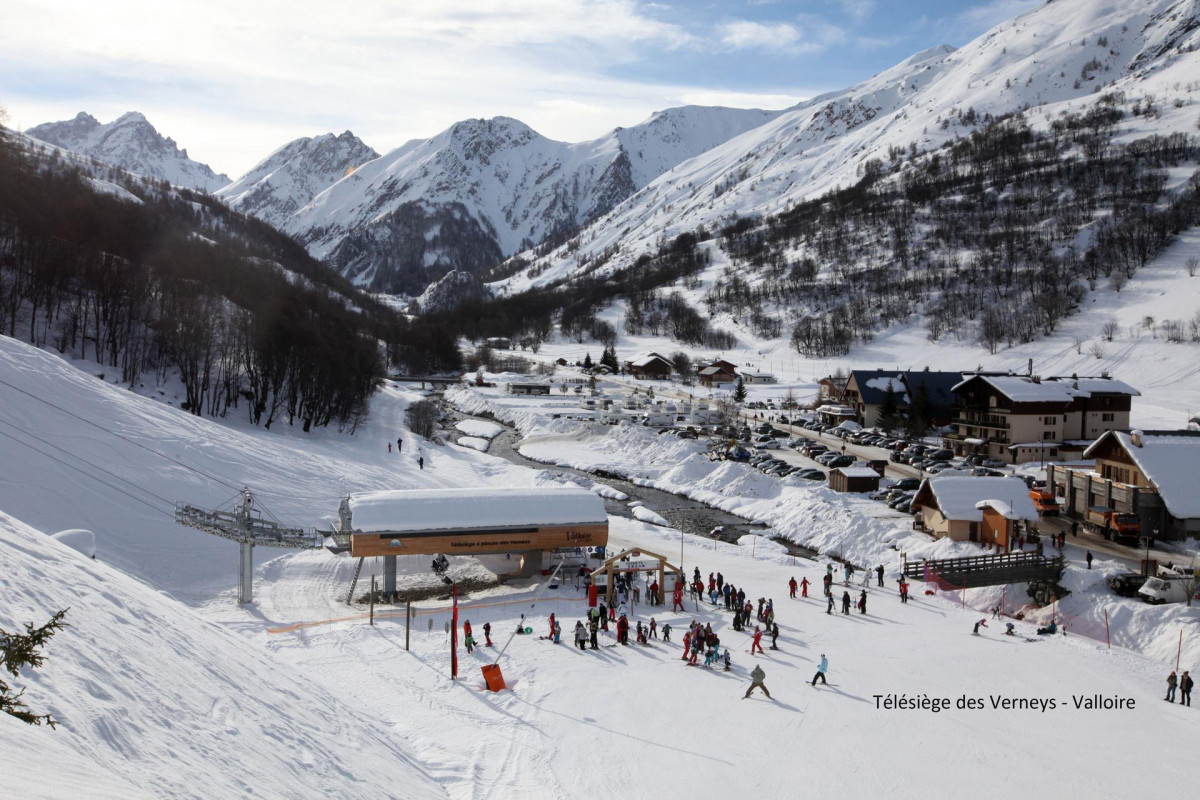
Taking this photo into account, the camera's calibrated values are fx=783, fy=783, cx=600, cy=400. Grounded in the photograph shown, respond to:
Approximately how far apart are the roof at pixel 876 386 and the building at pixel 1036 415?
35.1ft

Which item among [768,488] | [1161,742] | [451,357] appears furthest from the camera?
[451,357]

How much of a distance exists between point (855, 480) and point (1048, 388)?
19258 millimetres

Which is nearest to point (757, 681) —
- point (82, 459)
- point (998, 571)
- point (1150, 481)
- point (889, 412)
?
point (998, 571)

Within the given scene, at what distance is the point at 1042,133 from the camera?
178 meters

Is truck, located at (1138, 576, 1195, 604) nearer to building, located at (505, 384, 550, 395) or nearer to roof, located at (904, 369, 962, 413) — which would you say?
roof, located at (904, 369, 962, 413)

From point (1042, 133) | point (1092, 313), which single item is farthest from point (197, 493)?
point (1042, 133)

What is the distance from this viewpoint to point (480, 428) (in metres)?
75.4

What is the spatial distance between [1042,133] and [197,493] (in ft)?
646

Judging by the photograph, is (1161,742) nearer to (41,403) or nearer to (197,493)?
(197,493)

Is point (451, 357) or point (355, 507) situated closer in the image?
point (355, 507)

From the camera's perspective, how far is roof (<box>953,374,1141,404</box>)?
54.7 meters

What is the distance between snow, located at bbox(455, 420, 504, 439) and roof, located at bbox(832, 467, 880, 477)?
34426 millimetres

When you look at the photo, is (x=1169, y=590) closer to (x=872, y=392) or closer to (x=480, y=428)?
(x=872, y=392)

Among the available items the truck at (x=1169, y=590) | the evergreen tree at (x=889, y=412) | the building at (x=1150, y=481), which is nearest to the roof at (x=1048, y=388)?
the evergreen tree at (x=889, y=412)
